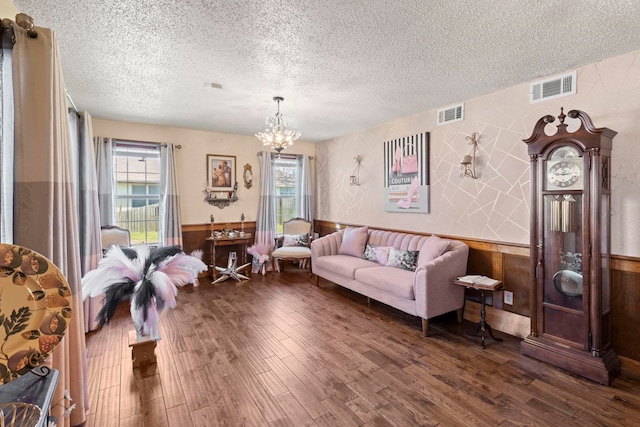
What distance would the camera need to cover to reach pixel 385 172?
4.86m

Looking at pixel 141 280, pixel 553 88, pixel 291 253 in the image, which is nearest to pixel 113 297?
pixel 141 280

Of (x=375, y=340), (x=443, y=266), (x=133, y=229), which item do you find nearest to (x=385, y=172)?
(x=443, y=266)

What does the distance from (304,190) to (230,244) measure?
1884 mm

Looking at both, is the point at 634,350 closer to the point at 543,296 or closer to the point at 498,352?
the point at 543,296

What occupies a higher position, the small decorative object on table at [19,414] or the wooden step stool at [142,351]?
the small decorative object on table at [19,414]

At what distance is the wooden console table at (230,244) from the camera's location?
530 centimetres

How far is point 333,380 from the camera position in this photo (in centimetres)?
239

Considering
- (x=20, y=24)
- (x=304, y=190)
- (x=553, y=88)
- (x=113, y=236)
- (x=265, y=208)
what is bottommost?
(x=113, y=236)

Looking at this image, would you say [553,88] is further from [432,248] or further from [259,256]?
[259,256]

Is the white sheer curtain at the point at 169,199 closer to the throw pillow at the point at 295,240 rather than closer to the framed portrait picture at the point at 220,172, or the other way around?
the framed portrait picture at the point at 220,172

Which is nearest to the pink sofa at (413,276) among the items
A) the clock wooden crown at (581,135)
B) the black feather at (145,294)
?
the clock wooden crown at (581,135)

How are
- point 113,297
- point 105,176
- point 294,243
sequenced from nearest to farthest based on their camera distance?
point 113,297 → point 105,176 → point 294,243

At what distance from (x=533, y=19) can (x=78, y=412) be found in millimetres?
3831

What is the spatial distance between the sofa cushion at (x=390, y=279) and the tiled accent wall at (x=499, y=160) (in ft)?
2.86
